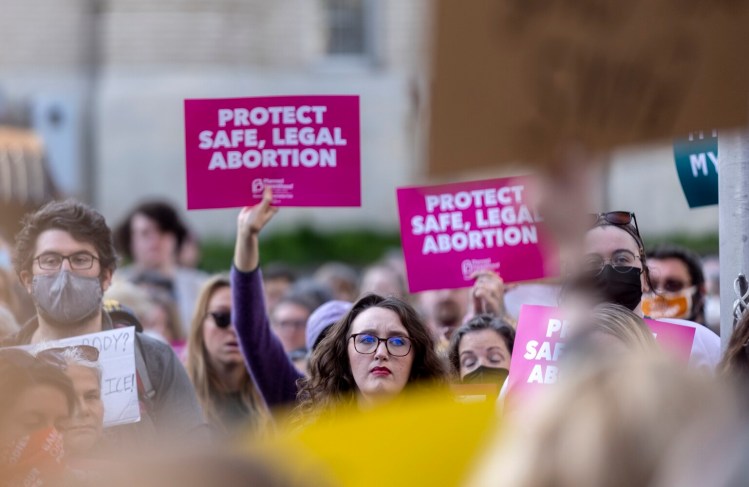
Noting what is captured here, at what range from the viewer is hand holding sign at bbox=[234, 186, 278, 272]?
467 cm

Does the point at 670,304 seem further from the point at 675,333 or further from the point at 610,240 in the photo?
the point at 610,240

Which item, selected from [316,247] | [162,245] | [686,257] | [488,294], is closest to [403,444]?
[488,294]

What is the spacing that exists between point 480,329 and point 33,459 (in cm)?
187

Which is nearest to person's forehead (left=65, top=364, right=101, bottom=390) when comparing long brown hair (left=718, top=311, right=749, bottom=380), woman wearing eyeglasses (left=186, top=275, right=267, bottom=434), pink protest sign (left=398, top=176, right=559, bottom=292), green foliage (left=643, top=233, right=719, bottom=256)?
woman wearing eyeglasses (left=186, top=275, right=267, bottom=434)

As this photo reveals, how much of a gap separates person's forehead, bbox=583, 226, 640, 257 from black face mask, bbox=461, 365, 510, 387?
30.0 inches

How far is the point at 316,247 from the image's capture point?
2092 centimetres

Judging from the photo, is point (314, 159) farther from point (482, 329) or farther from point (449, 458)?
point (449, 458)

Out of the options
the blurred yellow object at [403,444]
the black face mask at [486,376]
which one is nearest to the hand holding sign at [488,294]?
the black face mask at [486,376]

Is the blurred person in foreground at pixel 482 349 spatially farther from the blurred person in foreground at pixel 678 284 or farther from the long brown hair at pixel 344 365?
the blurred person in foreground at pixel 678 284

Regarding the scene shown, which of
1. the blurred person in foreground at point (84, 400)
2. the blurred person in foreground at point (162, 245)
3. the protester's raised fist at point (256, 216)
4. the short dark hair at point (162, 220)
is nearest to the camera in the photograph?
the blurred person in foreground at point (84, 400)

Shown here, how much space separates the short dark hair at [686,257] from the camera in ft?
19.1

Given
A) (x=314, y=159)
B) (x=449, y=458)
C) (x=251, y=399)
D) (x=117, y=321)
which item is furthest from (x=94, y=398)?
(x=449, y=458)

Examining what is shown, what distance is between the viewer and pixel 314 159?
478cm

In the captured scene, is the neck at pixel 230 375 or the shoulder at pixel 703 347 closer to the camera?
the shoulder at pixel 703 347
